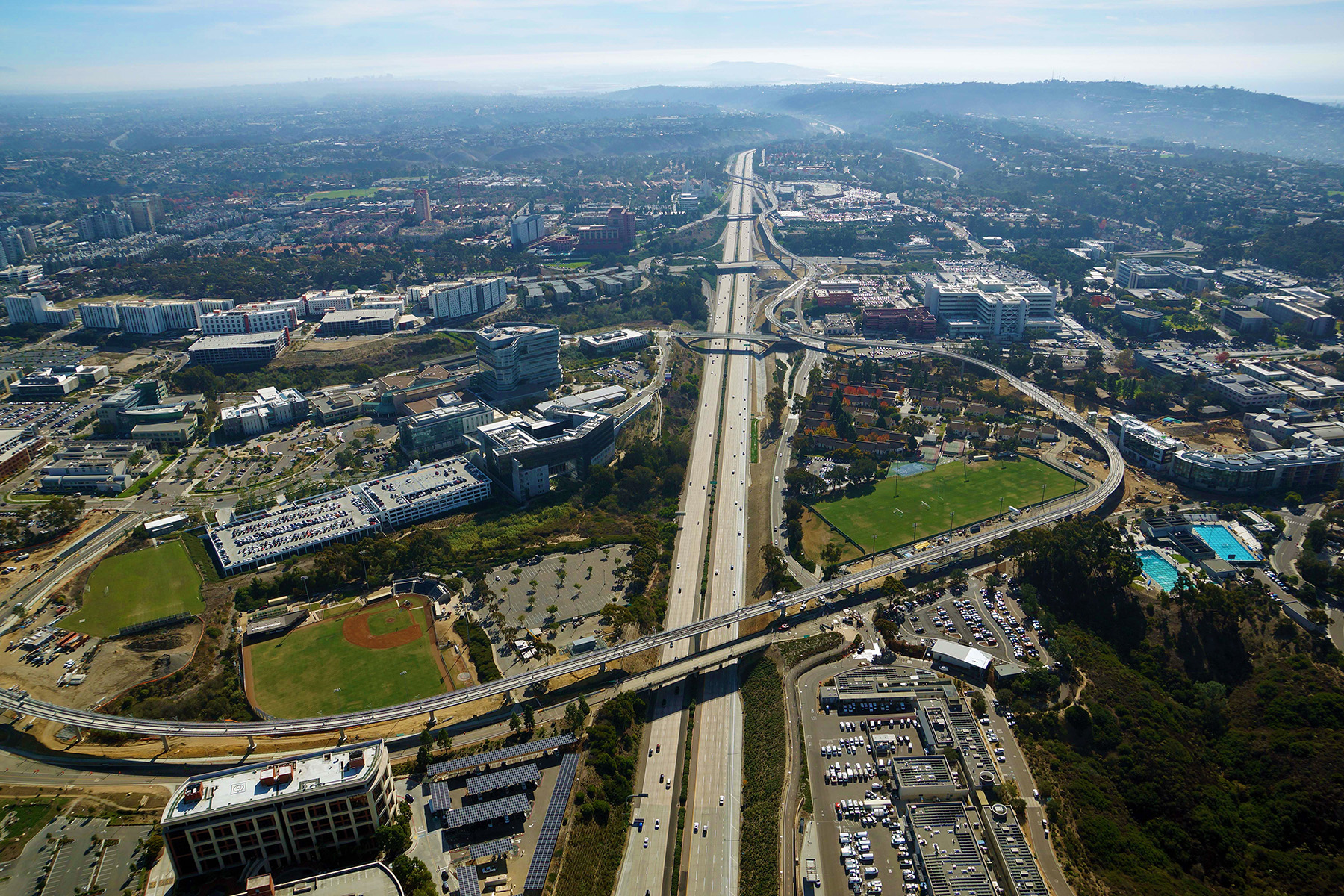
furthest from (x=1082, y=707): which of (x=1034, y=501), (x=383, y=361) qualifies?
(x=383, y=361)

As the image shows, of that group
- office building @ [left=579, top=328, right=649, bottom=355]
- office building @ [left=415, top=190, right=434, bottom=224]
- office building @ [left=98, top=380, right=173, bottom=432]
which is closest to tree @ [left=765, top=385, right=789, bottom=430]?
office building @ [left=579, top=328, right=649, bottom=355]

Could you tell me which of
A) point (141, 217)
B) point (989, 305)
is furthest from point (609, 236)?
point (141, 217)

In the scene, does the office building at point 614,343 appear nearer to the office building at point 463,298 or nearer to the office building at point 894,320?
the office building at point 463,298

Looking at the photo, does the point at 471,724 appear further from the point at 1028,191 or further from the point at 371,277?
the point at 1028,191

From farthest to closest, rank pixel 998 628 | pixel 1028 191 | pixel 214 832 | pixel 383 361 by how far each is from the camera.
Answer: pixel 1028 191, pixel 383 361, pixel 998 628, pixel 214 832

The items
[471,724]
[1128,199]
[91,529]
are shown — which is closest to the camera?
[471,724]

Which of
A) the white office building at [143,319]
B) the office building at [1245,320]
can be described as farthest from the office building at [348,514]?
the office building at [1245,320]

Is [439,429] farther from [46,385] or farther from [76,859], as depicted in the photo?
[46,385]
